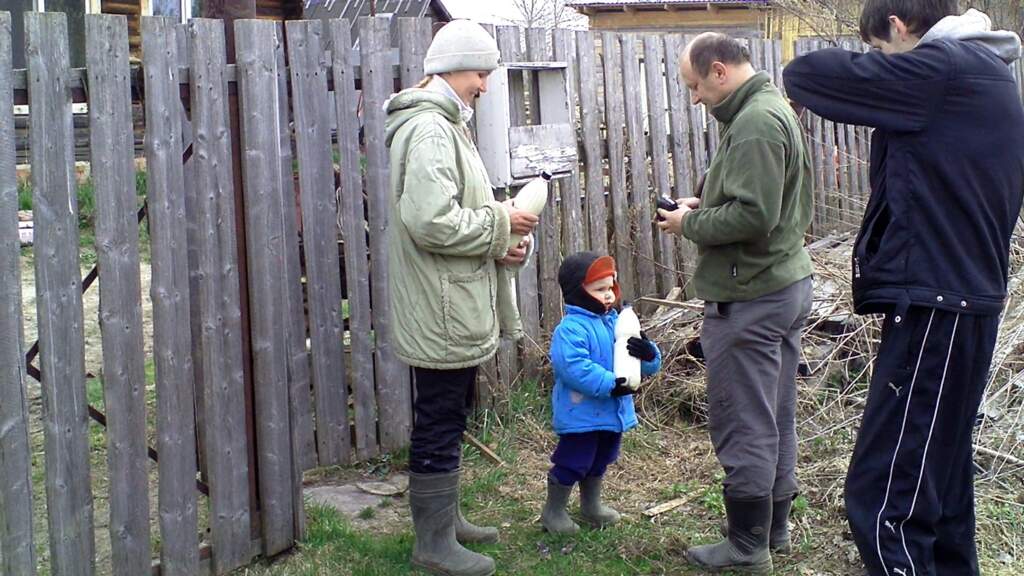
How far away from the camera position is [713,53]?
13.4ft

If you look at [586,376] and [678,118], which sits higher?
[678,118]

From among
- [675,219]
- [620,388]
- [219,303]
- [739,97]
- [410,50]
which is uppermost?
[410,50]

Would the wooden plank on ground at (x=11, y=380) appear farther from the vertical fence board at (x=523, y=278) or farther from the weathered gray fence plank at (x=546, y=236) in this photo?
the weathered gray fence plank at (x=546, y=236)

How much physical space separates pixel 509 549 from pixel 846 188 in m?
5.89

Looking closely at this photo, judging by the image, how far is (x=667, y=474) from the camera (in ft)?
18.0

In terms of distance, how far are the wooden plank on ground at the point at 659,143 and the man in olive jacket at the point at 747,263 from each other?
10.1 ft

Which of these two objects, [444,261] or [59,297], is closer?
[59,297]

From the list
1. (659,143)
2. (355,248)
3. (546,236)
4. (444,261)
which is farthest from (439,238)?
(659,143)

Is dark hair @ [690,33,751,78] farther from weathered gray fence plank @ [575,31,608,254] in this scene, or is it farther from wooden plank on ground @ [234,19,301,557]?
weathered gray fence plank @ [575,31,608,254]

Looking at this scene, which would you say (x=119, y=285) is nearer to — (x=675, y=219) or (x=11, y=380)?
(x=11, y=380)

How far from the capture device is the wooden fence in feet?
11.7

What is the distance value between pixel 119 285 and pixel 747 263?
213cm

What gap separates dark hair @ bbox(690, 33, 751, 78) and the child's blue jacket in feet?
3.49

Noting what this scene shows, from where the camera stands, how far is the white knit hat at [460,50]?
13.5 ft
